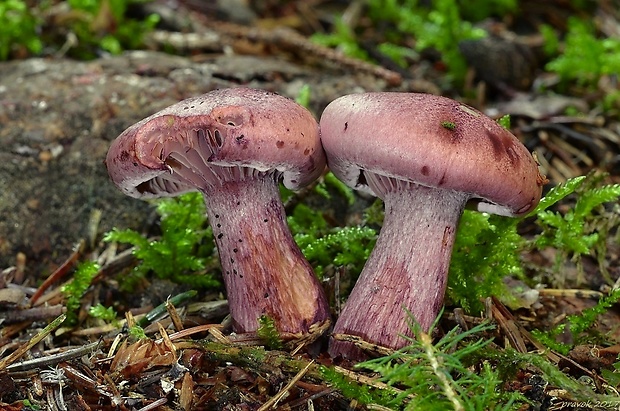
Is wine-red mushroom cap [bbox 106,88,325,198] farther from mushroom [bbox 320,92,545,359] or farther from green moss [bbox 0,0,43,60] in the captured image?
green moss [bbox 0,0,43,60]

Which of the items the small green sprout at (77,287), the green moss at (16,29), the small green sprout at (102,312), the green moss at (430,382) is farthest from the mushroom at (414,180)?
the green moss at (16,29)

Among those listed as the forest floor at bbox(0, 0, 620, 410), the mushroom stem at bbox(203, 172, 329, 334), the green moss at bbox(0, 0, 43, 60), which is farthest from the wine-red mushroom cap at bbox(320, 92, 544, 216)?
the green moss at bbox(0, 0, 43, 60)

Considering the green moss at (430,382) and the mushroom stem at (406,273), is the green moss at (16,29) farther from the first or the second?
the green moss at (430,382)

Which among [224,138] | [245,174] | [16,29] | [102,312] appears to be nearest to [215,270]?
[102,312]

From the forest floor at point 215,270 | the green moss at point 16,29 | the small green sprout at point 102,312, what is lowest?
the small green sprout at point 102,312

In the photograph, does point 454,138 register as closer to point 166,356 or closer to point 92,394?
point 166,356

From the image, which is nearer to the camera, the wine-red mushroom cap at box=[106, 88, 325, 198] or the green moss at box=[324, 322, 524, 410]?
the green moss at box=[324, 322, 524, 410]
